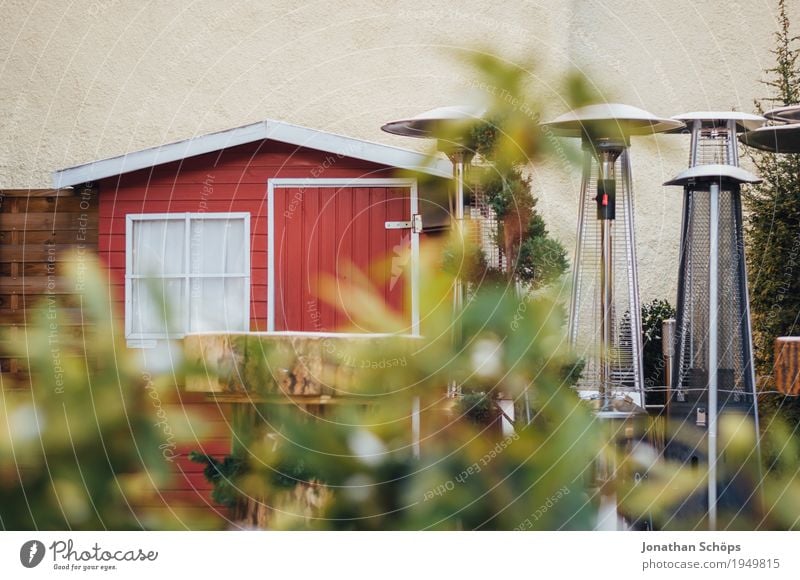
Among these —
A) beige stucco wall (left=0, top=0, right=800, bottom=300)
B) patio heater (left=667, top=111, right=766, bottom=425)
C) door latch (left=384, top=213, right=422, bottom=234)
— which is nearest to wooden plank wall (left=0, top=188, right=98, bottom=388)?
beige stucco wall (left=0, top=0, right=800, bottom=300)

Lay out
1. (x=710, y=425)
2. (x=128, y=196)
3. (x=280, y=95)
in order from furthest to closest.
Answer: (x=280, y=95) → (x=128, y=196) → (x=710, y=425)

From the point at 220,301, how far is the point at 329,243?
12.8 inches

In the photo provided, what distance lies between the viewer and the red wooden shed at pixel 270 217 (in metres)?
2.23

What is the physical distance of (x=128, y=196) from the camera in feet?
8.00

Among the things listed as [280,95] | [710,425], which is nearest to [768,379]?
[710,425]

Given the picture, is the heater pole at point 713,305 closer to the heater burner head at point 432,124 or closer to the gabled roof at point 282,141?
the heater burner head at point 432,124

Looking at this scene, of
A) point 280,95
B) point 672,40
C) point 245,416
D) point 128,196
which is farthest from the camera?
point 280,95

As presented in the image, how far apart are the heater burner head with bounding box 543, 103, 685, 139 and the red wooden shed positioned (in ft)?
1.46

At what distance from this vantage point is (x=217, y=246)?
2279 mm

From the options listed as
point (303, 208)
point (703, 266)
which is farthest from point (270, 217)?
point (703, 266)

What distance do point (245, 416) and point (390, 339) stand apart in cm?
22

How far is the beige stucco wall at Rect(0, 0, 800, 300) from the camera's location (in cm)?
245

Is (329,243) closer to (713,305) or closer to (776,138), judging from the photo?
(713,305)
